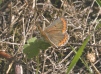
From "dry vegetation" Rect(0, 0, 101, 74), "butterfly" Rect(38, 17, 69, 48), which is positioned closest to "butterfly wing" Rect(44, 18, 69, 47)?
"butterfly" Rect(38, 17, 69, 48)

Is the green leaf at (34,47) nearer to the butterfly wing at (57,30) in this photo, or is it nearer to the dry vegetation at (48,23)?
the butterfly wing at (57,30)

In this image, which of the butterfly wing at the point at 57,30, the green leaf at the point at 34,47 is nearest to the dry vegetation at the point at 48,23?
the green leaf at the point at 34,47

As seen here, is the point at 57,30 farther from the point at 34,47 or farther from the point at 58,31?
the point at 34,47

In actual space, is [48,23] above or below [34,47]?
above

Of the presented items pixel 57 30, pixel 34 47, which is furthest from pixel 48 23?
pixel 34 47

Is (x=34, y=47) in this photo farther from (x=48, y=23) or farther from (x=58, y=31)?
(x=48, y=23)

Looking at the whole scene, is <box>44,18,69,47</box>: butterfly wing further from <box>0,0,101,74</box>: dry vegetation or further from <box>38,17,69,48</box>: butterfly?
<box>0,0,101,74</box>: dry vegetation

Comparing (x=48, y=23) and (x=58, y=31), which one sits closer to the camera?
(x=58, y=31)

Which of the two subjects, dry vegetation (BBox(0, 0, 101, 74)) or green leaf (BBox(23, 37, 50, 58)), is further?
dry vegetation (BBox(0, 0, 101, 74))
